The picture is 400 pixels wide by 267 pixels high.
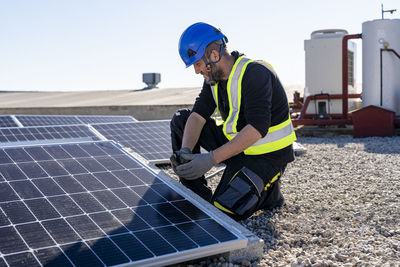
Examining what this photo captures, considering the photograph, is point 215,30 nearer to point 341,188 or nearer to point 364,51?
point 341,188

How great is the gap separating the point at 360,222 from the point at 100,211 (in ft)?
8.22

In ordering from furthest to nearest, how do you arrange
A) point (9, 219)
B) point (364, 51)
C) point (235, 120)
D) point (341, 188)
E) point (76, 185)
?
point (364, 51)
point (341, 188)
point (235, 120)
point (76, 185)
point (9, 219)

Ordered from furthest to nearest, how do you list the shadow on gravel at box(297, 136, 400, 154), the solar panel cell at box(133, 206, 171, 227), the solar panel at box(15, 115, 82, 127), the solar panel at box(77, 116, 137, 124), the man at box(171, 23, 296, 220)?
the solar panel at box(77, 116, 137, 124), the solar panel at box(15, 115, 82, 127), the shadow on gravel at box(297, 136, 400, 154), the man at box(171, 23, 296, 220), the solar panel cell at box(133, 206, 171, 227)

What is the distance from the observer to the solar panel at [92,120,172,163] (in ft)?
25.7

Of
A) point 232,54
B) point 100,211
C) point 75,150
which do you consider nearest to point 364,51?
point 232,54

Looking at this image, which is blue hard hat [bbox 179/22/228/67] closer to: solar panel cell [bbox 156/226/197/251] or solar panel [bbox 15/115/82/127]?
solar panel cell [bbox 156/226/197/251]

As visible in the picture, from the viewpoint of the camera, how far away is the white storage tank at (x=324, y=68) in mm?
13547

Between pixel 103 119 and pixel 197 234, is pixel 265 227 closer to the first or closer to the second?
pixel 197 234

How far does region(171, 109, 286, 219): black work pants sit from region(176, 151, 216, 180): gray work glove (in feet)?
0.99

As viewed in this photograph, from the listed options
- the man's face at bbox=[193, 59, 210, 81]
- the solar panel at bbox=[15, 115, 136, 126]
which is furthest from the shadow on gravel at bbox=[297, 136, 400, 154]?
the man's face at bbox=[193, 59, 210, 81]

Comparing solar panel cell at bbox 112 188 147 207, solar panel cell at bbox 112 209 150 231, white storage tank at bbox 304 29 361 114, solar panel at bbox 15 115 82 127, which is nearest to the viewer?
solar panel cell at bbox 112 209 150 231

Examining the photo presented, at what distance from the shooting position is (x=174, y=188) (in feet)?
13.5

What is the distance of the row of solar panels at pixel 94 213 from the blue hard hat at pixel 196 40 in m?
1.14

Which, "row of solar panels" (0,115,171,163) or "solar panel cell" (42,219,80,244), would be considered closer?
"solar panel cell" (42,219,80,244)
